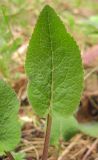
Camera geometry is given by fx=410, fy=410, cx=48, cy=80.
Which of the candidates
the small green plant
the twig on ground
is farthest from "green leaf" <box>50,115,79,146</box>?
the small green plant

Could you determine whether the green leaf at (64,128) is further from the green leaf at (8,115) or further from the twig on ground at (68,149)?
the green leaf at (8,115)

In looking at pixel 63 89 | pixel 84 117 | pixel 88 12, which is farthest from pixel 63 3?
pixel 63 89

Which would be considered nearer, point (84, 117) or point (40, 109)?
point (40, 109)

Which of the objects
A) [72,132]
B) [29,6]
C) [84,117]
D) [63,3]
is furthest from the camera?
[63,3]

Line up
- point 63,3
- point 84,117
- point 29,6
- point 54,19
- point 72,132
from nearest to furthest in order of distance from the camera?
point 54,19 < point 72,132 < point 84,117 < point 29,6 < point 63,3

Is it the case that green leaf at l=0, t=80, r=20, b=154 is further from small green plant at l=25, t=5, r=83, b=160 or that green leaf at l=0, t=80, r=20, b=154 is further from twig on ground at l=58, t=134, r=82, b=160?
twig on ground at l=58, t=134, r=82, b=160

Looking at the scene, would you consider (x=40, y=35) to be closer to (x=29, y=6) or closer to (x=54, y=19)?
(x=54, y=19)

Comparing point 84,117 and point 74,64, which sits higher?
point 74,64

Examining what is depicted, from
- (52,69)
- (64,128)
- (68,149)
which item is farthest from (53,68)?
(68,149)

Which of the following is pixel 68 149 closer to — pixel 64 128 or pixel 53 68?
pixel 64 128
